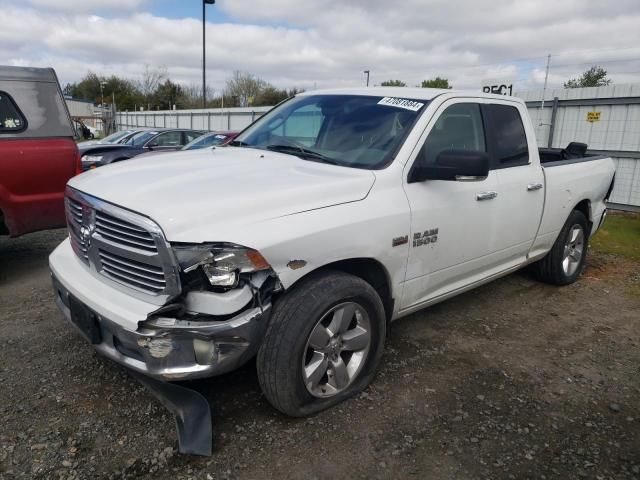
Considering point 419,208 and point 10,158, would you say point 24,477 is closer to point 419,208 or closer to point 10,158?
point 419,208

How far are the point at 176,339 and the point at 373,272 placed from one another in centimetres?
129

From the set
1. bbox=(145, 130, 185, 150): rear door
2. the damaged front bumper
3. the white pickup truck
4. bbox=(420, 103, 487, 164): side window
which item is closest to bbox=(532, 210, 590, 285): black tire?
the white pickup truck

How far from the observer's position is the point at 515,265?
4.46m

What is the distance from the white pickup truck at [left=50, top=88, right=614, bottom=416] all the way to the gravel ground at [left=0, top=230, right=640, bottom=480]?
0.30m

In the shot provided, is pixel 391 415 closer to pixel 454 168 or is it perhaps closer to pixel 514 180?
pixel 454 168

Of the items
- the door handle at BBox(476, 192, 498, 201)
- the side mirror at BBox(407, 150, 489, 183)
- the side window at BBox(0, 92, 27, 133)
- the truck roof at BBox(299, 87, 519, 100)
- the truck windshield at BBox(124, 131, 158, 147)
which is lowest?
the truck windshield at BBox(124, 131, 158, 147)

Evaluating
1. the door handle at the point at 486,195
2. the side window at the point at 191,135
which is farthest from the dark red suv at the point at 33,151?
the side window at the point at 191,135

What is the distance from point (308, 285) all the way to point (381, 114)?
1.46 metres

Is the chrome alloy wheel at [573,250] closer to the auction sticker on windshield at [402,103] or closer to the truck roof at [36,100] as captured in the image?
the auction sticker on windshield at [402,103]

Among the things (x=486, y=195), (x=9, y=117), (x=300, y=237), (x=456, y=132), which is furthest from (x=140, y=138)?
(x=300, y=237)

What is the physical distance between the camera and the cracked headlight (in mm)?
2357

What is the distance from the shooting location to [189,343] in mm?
2406

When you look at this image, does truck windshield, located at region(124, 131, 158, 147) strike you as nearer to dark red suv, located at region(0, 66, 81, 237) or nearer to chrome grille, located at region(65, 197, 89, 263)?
dark red suv, located at region(0, 66, 81, 237)

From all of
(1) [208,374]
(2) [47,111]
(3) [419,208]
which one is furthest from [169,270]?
(2) [47,111]
